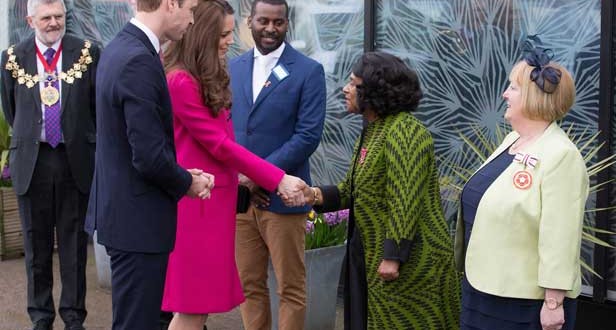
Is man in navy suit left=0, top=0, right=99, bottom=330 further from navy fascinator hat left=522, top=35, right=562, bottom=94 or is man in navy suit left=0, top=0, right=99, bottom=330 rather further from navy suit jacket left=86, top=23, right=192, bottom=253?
navy fascinator hat left=522, top=35, right=562, bottom=94

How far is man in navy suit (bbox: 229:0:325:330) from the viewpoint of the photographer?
523 cm

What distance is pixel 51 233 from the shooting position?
19.9 ft

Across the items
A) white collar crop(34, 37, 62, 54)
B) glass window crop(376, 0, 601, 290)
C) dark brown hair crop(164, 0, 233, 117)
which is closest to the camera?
dark brown hair crop(164, 0, 233, 117)

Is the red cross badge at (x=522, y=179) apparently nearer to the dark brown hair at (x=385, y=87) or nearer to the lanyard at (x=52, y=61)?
the dark brown hair at (x=385, y=87)

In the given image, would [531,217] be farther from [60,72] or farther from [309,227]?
[60,72]

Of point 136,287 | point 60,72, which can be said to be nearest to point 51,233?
point 60,72

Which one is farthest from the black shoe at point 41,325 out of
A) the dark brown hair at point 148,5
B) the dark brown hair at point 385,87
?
the dark brown hair at point 148,5

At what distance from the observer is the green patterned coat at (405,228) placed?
4.25m

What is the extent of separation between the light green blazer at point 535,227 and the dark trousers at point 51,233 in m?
3.01

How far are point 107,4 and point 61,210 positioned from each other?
351cm

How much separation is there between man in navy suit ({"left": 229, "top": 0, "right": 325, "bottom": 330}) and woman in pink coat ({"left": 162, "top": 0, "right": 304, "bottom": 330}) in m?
0.90

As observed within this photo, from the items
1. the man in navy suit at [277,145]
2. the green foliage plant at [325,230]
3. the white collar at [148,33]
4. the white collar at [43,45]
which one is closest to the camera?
the white collar at [148,33]

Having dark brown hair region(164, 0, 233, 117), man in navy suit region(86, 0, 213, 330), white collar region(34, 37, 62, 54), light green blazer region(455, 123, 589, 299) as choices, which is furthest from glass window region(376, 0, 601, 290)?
man in navy suit region(86, 0, 213, 330)

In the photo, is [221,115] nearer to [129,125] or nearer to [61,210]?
[129,125]
